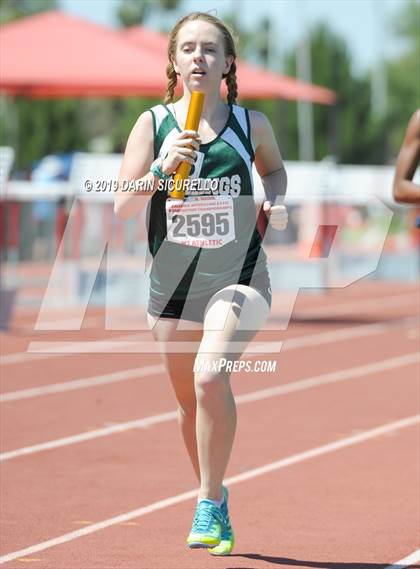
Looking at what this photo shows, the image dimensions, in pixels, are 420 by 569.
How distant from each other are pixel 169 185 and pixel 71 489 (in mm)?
2665

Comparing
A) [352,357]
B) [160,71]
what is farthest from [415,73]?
[352,357]

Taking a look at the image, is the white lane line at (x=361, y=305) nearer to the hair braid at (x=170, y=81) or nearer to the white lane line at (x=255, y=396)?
the white lane line at (x=255, y=396)

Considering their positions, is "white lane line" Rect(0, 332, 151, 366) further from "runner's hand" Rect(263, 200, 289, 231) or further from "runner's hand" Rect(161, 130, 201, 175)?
"runner's hand" Rect(161, 130, 201, 175)

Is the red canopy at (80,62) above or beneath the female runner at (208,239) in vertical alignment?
beneath

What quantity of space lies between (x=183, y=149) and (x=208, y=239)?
18.4 inches

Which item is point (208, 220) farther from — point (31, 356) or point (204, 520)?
point (31, 356)

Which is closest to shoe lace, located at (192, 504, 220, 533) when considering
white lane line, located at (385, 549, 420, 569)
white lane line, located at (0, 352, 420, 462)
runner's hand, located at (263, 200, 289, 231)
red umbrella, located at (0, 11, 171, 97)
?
white lane line, located at (385, 549, 420, 569)

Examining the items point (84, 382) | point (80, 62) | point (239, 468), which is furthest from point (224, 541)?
point (80, 62)

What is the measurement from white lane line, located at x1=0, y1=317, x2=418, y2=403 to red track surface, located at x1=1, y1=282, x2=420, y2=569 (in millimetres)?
112

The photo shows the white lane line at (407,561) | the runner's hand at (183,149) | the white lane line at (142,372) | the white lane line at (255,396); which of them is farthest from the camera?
the white lane line at (142,372)

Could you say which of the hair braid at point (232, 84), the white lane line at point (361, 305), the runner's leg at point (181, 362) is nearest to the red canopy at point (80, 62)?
the white lane line at point (361, 305)

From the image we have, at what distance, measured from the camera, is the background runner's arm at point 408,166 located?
21.8 ft

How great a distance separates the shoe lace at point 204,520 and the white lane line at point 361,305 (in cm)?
1389

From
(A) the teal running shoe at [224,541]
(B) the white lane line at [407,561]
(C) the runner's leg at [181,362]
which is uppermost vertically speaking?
(C) the runner's leg at [181,362]
